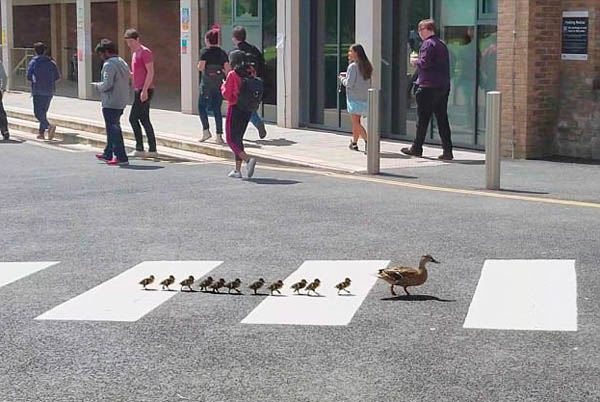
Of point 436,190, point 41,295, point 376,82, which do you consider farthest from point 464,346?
point 376,82

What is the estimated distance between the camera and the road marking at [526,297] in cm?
729

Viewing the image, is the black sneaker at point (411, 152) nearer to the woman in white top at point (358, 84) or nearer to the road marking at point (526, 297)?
the woman in white top at point (358, 84)

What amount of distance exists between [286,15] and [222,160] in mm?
4610

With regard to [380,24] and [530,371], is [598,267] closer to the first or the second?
[530,371]

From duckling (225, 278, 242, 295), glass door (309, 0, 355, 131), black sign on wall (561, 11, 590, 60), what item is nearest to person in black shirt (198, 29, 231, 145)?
glass door (309, 0, 355, 131)

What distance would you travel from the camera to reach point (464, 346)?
682cm

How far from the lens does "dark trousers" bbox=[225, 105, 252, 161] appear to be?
595 inches

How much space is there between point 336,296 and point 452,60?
426 inches

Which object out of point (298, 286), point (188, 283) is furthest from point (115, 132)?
point (298, 286)

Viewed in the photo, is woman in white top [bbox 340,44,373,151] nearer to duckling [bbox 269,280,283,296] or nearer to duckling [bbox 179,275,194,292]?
duckling [bbox 179,275,194,292]

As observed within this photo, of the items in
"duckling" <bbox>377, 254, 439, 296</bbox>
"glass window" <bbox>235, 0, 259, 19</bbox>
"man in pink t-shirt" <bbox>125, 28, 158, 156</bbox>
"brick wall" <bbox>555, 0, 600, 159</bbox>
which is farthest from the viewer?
"glass window" <bbox>235, 0, 259, 19</bbox>

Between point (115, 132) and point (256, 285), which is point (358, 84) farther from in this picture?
point (256, 285)

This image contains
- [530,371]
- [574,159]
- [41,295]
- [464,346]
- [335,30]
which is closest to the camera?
[530,371]

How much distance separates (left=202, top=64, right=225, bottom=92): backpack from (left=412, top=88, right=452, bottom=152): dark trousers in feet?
11.7
